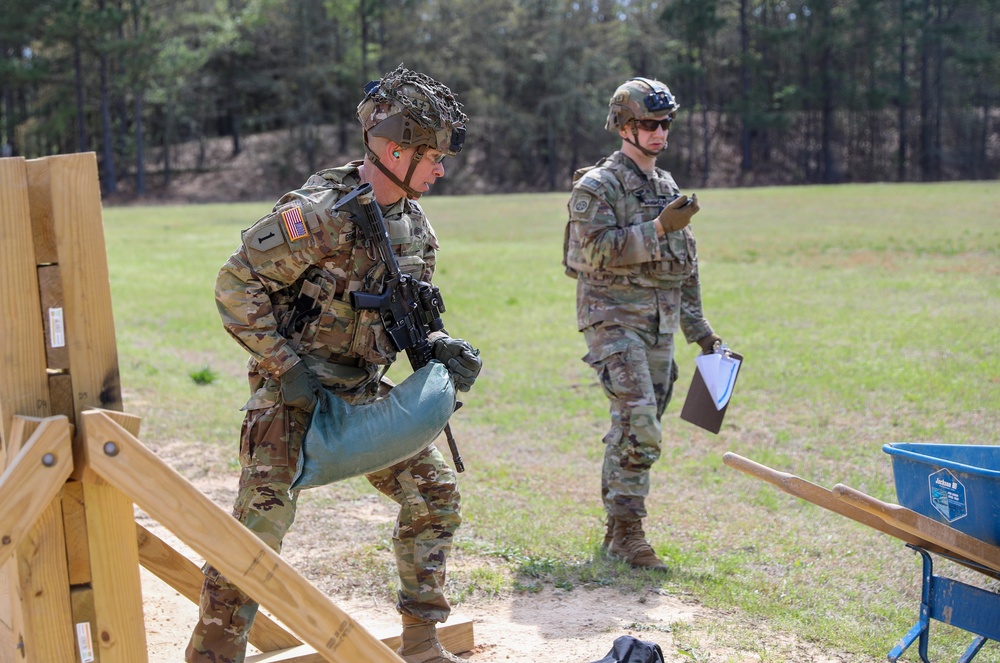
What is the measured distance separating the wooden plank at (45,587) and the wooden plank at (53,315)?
0.36m

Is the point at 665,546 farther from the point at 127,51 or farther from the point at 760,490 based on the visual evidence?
the point at 127,51

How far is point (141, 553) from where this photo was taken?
12.7 feet

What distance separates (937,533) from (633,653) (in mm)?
1199

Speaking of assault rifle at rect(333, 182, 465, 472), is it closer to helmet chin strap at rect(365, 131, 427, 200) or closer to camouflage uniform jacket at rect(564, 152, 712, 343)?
helmet chin strap at rect(365, 131, 427, 200)

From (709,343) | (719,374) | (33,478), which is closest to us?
(33,478)

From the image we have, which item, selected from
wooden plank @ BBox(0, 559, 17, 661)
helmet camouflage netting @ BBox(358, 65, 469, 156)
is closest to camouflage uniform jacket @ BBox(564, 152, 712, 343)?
helmet camouflage netting @ BBox(358, 65, 469, 156)

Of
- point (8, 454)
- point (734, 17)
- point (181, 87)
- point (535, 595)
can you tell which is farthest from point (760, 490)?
point (734, 17)

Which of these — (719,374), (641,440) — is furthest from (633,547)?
(719,374)

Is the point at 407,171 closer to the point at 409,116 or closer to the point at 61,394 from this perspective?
the point at 409,116

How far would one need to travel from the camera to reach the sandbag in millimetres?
3467

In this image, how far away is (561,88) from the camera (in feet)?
194

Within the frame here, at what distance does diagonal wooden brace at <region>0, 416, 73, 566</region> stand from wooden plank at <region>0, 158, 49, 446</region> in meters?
0.13

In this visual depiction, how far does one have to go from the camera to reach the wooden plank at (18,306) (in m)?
2.51

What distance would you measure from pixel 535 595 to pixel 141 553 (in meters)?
2.15
